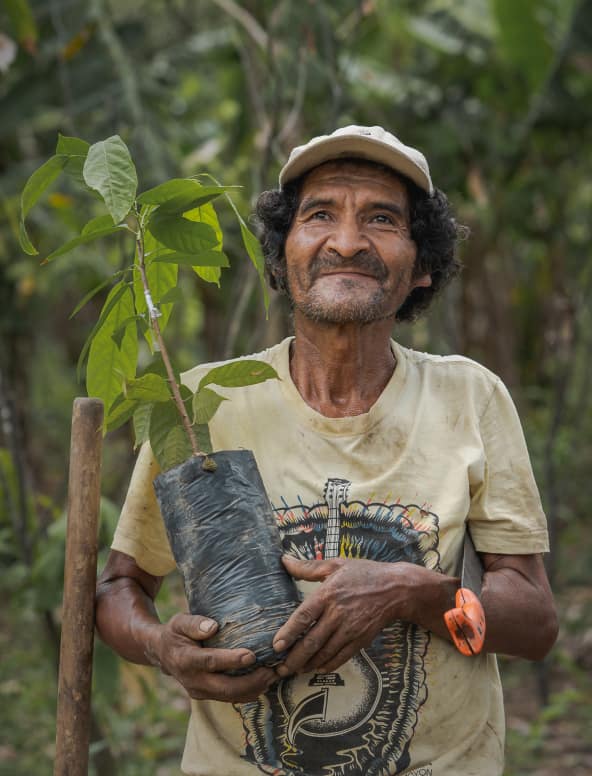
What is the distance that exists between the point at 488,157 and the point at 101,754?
13.0ft

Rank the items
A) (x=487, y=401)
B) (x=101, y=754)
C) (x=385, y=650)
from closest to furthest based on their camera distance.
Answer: (x=385, y=650) → (x=487, y=401) → (x=101, y=754)

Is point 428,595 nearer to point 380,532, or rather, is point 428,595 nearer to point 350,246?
point 380,532

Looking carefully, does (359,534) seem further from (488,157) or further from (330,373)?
(488,157)

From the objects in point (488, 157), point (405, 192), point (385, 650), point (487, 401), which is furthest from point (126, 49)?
point (385, 650)

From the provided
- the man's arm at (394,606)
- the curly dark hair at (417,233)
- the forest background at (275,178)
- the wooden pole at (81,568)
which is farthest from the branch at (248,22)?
the man's arm at (394,606)

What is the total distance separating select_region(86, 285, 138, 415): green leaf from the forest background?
1040mm

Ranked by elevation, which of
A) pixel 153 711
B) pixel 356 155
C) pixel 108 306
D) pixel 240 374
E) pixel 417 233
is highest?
pixel 356 155

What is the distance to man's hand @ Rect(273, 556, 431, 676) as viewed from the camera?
1.63m

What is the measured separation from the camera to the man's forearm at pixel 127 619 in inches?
74.0

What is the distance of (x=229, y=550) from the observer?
5.59ft

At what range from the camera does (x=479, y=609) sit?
66.7 inches

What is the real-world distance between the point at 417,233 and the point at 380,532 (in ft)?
2.22

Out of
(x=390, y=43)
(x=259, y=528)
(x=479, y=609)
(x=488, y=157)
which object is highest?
(x=390, y=43)

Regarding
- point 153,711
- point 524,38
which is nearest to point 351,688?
point 153,711
